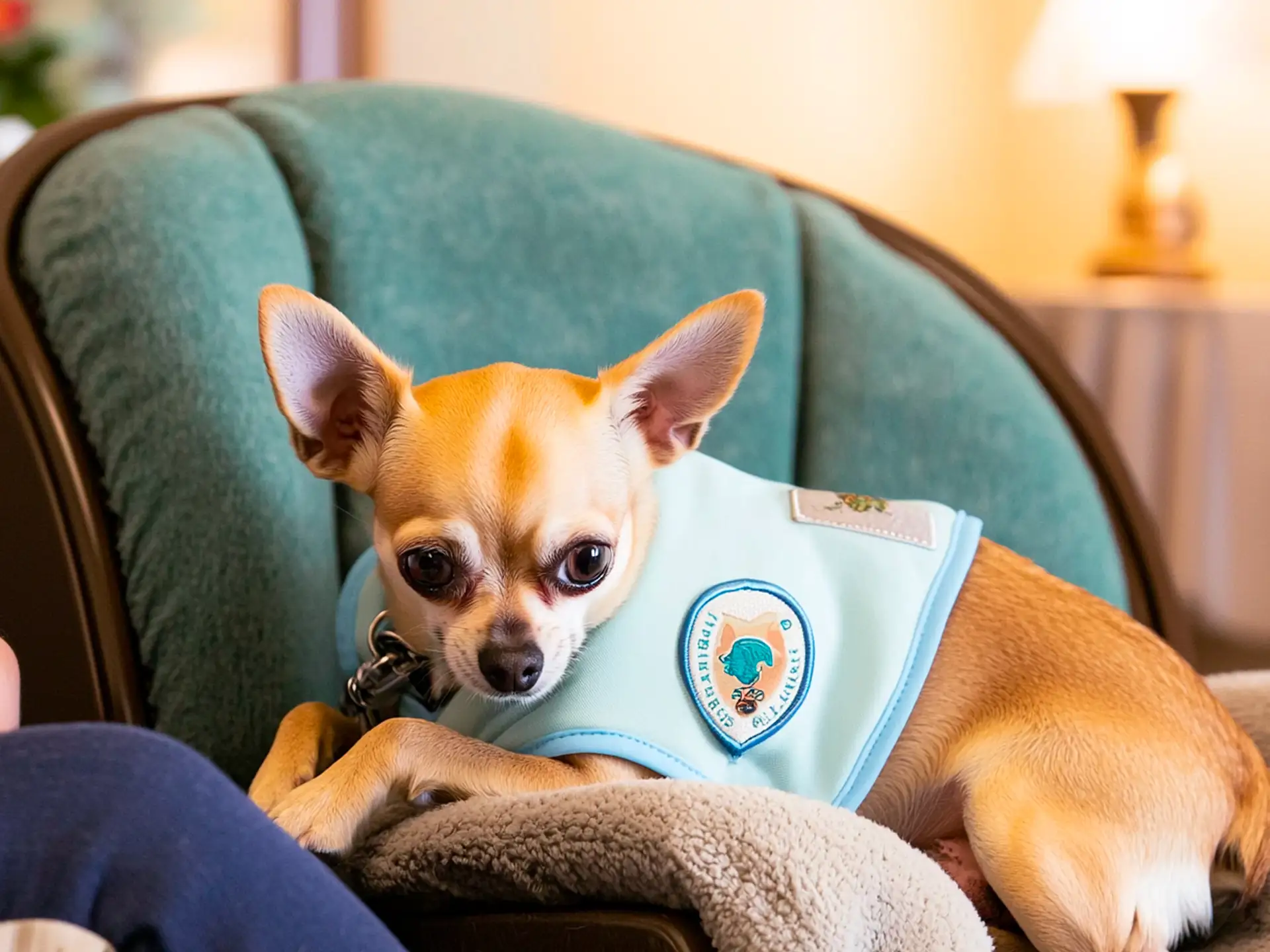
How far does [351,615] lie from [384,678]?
0.12 m

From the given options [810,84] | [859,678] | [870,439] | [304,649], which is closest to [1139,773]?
[859,678]

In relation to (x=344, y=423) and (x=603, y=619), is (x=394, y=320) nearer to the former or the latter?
(x=344, y=423)

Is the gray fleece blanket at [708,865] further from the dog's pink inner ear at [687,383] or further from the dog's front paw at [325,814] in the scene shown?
the dog's pink inner ear at [687,383]

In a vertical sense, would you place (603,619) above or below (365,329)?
below

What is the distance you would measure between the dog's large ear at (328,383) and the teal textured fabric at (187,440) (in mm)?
177

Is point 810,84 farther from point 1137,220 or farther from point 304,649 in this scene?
point 304,649

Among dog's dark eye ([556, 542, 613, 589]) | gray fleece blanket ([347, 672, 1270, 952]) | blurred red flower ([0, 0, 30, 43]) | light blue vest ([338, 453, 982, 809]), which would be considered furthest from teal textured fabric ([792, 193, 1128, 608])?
blurred red flower ([0, 0, 30, 43])

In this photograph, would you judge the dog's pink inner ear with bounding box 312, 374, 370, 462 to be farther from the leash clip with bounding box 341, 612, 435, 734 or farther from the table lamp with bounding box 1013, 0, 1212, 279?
the table lamp with bounding box 1013, 0, 1212, 279

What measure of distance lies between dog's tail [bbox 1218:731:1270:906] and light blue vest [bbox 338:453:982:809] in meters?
0.27

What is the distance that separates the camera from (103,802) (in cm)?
66

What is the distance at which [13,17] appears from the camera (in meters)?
1.80

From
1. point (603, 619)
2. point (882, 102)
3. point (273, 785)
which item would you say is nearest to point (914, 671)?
point (603, 619)

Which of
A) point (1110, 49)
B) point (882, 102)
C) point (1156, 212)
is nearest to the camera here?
point (1110, 49)

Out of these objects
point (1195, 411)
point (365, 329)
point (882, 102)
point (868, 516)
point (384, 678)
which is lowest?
point (1195, 411)
